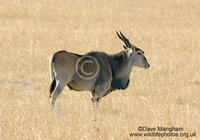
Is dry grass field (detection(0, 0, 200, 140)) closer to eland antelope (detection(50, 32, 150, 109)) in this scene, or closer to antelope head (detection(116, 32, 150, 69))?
eland antelope (detection(50, 32, 150, 109))

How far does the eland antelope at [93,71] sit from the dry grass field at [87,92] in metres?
0.29

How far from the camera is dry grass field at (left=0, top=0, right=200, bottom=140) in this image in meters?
5.60

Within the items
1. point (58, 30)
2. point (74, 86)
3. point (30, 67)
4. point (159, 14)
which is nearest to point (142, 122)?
point (74, 86)

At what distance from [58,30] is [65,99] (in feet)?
21.9

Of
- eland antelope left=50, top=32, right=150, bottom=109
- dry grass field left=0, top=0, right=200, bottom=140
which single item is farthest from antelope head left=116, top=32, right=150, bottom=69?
dry grass field left=0, top=0, right=200, bottom=140

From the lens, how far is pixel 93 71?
6.81 metres

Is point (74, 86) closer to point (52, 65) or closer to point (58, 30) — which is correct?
point (52, 65)

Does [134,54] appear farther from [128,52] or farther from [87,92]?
[87,92]

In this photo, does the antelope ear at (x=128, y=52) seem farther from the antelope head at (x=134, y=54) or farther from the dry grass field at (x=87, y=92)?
the dry grass field at (x=87, y=92)

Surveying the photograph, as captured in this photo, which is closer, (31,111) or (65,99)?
(31,111)

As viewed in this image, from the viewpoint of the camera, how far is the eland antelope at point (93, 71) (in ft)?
21.0

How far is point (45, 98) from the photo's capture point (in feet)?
24.1

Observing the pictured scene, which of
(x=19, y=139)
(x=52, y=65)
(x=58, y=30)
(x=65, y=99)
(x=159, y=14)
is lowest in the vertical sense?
(x=19, y=139)

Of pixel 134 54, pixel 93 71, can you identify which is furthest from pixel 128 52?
pixel 93 71
